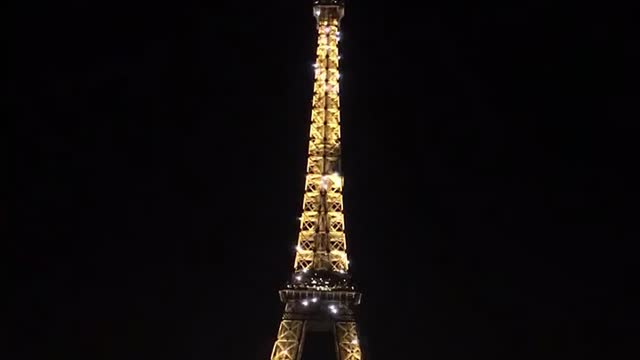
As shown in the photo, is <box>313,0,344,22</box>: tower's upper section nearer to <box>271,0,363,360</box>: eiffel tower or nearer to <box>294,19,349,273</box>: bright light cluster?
<box>294,19,349,273</box>: bright light cluster

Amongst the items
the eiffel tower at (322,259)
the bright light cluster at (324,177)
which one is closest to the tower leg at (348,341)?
the eiffel tower at (322,259)

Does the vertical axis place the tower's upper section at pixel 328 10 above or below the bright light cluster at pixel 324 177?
above

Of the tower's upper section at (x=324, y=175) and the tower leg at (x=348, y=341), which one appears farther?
the tower's upper section at (x=324, y=175)

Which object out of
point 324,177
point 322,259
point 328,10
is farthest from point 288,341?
point 328,10

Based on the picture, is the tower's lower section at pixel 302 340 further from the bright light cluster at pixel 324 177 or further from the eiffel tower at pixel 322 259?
the bright light cluster at pixel 324 177

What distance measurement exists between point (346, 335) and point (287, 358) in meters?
3.21

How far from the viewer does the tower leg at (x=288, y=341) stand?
58.6 meters

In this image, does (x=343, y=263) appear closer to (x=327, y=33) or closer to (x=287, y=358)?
(x=287, y=358)

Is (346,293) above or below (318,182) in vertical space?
below

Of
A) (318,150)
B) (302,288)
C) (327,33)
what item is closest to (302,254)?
(302,288)

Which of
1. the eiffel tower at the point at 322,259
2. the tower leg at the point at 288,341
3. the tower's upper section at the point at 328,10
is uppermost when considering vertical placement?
the tower's upper section at the point at 328,10

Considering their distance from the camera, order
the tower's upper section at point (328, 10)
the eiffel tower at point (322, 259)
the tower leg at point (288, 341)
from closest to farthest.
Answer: the tower leg at point (288, 341) < the eiffel tower at point (322, 259) < the tower's upper section at point (328, 10)

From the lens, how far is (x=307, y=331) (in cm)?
6053

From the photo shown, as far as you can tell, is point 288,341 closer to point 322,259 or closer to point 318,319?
point 318,319
